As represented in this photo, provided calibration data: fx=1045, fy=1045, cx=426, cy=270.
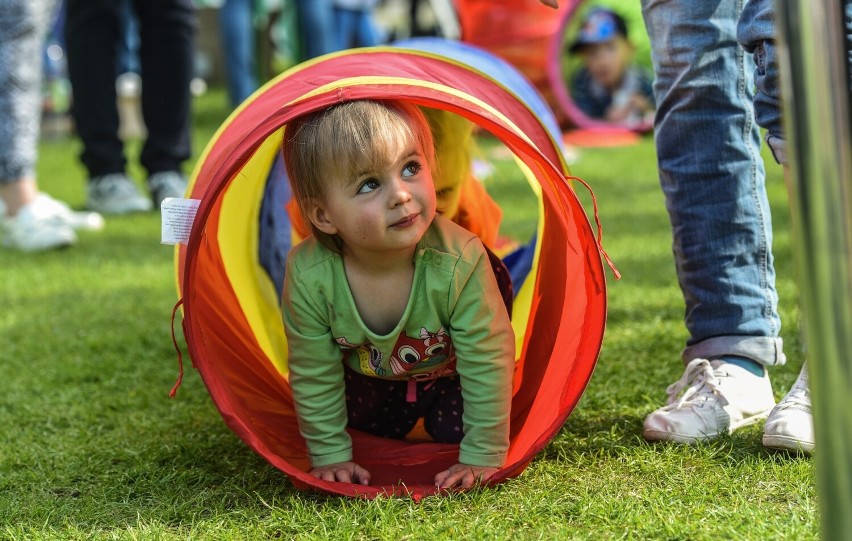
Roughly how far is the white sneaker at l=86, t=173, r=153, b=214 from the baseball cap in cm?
347

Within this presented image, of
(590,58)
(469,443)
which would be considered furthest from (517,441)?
(590,58)

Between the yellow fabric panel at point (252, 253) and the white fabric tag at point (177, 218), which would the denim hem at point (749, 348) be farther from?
the white fabric tag at point (177, 218)

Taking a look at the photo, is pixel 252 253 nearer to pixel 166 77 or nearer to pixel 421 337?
pixel 421 337

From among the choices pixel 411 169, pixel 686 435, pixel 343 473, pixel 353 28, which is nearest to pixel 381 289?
pixel 411 169

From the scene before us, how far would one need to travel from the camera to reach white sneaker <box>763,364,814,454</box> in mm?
1810

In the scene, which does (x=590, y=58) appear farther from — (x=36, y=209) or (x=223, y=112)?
(x=36, y=209)

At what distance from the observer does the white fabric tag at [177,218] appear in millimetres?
1875

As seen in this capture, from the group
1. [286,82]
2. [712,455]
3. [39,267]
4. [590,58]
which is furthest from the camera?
[590,58]

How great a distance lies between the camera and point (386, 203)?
6.05ft

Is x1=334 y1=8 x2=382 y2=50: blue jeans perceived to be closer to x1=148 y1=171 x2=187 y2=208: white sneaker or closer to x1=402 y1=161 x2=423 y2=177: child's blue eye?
x1=148 y1=171 x2=187 y2=208: white sneaker

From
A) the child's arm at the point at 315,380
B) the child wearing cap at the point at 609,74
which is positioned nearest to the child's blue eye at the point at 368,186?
the child's arm at the point at 315,380

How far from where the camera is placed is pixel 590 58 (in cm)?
709

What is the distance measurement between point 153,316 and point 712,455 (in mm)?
1833

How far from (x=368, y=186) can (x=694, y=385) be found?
759 millimetres
